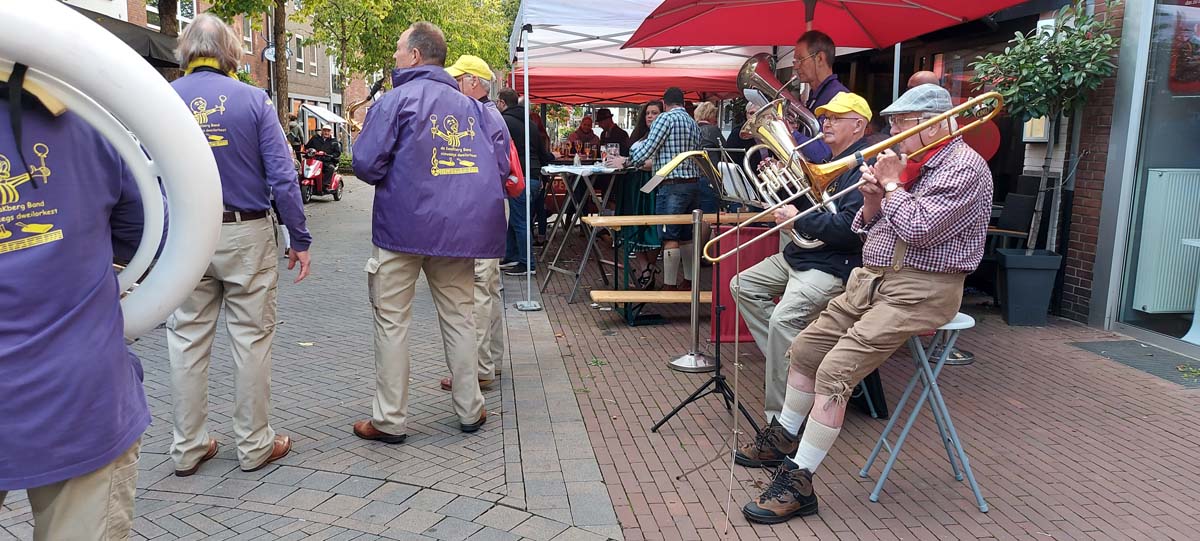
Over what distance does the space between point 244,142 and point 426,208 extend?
2.64ft

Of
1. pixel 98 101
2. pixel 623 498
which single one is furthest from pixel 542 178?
pixel 98 101

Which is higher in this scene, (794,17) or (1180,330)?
(794,17)

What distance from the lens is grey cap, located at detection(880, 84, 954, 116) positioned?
3.42 metres

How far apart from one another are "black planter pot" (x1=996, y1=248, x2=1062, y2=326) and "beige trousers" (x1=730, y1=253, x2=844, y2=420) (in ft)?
10.1

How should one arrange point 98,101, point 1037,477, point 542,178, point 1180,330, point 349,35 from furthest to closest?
point 349,35 < point 542,178 < point 1180,330 < point 1037,477 < point 98,101

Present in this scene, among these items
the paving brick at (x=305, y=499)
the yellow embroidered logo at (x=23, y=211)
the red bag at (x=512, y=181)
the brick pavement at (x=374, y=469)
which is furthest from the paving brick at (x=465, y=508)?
the yellow embroidered logo at (x=23, y=211)

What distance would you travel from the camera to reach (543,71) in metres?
11.1

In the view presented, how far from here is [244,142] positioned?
3656 millimetres

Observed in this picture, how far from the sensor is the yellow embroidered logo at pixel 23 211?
1.76 m

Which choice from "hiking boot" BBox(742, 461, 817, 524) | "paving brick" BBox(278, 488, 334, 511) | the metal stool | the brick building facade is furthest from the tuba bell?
the brick building facade

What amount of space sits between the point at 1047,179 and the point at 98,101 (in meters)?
7.08

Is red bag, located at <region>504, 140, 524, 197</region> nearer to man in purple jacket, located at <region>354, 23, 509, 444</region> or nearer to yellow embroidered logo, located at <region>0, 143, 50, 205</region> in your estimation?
man in purple jacket, located at <region>354, 23, 509, 444</region>

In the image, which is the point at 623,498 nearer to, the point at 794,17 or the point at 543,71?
the point at 794,17

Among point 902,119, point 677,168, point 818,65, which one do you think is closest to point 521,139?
point 677,168
